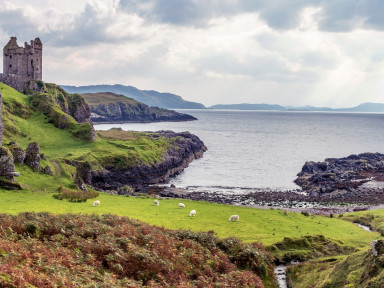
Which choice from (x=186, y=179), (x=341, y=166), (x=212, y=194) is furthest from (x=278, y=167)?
(x=212, y=194)

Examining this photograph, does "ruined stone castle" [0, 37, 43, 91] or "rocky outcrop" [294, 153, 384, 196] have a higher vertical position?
"ruined stone castle" [0, 37, 43, 91]

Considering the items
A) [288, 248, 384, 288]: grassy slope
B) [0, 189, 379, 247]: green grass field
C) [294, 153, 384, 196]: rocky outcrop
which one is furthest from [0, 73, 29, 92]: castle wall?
[288, 248, 384, 288]: grassy slope

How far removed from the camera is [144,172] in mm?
99562

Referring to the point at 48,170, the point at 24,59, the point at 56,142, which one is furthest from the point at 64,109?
the point at 48,170

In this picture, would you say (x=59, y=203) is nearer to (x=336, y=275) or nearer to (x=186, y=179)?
(x=336, y=275)

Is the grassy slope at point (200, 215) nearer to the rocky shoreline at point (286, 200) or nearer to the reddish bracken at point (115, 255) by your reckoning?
the reddish bracken at point (115, 255)

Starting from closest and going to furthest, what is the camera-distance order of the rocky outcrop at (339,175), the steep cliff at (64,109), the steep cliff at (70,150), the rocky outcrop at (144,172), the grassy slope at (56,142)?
the steep cliff at (70,150) < the grassy slope at (56,142) < the rocky outcrop at (144,172) < the rocky outcrop at (339,175) < the steep cliff at (64,109)

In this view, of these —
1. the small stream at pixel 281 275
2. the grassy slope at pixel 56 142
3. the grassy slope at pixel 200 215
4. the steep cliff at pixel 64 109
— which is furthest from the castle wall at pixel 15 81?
the small stream at pixel 281 275

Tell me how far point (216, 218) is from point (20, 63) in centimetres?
10313

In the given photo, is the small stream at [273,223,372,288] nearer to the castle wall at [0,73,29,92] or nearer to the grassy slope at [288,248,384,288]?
the grassy slope at [288,248,384,288]

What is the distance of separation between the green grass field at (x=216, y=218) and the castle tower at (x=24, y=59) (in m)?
81.5

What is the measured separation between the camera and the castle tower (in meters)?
116

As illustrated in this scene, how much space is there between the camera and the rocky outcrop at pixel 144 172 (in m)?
86.1

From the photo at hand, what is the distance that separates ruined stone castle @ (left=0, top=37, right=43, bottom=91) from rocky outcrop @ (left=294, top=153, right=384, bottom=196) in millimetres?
97458
